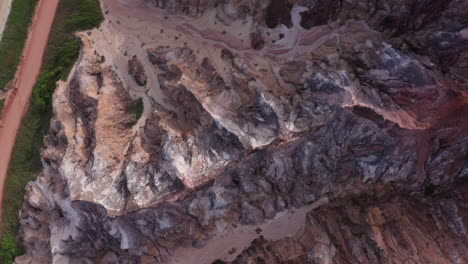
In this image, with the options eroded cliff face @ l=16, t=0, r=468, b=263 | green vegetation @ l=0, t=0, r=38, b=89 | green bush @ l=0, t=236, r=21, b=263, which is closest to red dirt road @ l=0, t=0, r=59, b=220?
green vegetation @ l=0, t=0, r=38, b=89

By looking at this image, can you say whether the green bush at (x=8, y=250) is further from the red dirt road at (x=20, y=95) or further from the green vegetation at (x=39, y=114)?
the red dirt road at (x=20, y=95)

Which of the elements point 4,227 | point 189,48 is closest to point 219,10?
point 189,48

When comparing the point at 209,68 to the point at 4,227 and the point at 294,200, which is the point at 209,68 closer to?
the point at 294,200

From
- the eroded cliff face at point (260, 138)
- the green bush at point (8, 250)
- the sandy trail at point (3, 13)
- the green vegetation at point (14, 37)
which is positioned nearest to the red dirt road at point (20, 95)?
the green vegetation at point (14, 37)

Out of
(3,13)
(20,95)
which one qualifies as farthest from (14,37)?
(20,95)

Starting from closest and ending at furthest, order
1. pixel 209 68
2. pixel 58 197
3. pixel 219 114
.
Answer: pixel 219 114 → pixel 58 197 → pixel 209 68

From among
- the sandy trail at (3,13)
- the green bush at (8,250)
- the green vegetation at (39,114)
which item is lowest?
the green bush at (8,250)
